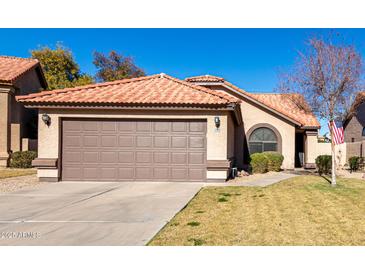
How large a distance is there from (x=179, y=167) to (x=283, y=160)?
27.8ft

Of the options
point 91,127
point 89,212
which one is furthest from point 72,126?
point 89,212

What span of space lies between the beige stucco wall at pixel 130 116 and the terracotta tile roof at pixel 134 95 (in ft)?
1.53

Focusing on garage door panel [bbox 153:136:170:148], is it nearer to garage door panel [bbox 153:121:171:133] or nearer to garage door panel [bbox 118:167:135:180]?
garage door panel [bbox 153:121:171:133]

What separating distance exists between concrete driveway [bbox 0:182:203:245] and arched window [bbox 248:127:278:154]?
27.8 ft

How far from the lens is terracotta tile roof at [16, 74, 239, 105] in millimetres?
11859

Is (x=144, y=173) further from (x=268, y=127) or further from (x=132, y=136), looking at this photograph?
(x=268, y=127)

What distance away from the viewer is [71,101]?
11938 mm

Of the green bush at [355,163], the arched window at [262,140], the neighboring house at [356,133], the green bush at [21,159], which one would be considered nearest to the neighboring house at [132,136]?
the arched window at [262,140]

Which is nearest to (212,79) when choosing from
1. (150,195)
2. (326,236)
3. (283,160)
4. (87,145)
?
(283,160)

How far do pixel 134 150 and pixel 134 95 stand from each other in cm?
247

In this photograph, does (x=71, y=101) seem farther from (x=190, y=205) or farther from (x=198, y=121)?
(x=190, y=205)

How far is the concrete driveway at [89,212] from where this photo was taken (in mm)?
4996

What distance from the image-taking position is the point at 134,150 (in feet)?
39.9

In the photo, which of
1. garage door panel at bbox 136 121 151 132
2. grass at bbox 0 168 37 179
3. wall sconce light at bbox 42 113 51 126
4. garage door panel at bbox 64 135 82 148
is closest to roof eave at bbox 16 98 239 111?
wall sconce light at bbox 42 113 51 126
